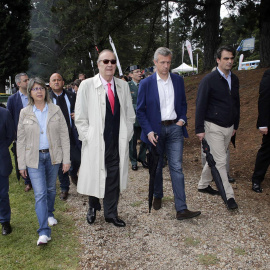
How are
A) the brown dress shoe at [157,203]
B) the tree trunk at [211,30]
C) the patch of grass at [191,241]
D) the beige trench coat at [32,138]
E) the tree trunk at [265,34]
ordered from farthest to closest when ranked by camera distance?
the tree trunk at [211,30] < the tree trunk at [265,34] < the brown dress shoe at [157,203] < the beige trench coat at [32,138] < the patch of grass at [191,241]

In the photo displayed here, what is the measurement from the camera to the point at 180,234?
3.84 m

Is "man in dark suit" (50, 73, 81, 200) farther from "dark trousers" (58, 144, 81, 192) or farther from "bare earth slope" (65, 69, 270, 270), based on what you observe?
"bare earth slope" (65, 69, 270, 270)

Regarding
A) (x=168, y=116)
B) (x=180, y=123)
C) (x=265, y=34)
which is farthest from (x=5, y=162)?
(x=265, y=34)

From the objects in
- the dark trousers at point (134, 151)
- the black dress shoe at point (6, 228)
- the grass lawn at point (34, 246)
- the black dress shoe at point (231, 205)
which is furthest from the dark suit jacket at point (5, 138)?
the dark trousers at point (134, 151)

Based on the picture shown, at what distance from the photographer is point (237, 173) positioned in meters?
6.16

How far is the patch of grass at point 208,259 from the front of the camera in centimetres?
322

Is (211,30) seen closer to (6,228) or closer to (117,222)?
(117,222)

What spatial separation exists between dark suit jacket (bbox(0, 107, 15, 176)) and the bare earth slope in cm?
129

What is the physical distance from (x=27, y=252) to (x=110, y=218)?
3.75 feet

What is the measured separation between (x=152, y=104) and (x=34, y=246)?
241 cm

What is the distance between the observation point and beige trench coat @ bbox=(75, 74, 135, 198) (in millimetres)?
3855

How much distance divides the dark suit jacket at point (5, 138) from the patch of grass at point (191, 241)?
8.02 ft

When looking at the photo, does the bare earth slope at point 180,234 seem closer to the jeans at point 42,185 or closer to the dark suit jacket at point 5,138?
the jeans at point 42,185

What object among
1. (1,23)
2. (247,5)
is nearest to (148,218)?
(247,5)
